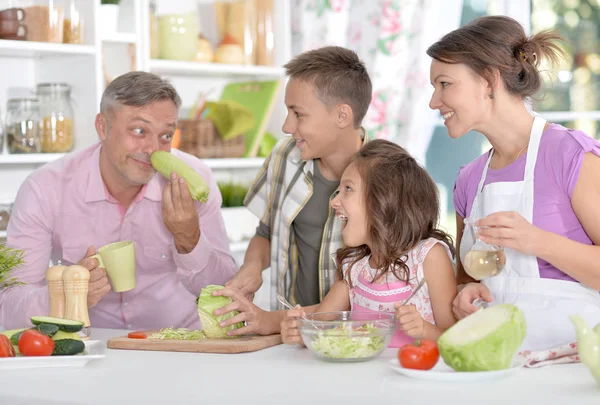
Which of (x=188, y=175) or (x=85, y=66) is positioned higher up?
(x=85, y=66)

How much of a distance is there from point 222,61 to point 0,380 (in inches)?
99.3

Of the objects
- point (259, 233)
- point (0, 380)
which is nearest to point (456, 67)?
point (259, 233)

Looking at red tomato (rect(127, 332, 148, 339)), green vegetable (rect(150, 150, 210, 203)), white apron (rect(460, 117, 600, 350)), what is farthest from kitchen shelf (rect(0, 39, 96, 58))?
white apron (rect(460, 117, 600, 350))

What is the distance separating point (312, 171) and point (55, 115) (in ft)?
4.04

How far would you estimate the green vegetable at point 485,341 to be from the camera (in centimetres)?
165

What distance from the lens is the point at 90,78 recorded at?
11.6 ft

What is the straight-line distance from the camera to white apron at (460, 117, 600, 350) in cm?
201

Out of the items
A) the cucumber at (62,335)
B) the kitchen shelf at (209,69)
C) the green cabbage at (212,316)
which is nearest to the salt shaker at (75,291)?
the cucumber at (62,335)

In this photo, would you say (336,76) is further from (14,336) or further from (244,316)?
(14,336)

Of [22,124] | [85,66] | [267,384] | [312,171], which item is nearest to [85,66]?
[85,66]

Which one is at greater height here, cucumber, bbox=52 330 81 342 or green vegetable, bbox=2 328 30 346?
cucumber, bbox=52 330 81 342

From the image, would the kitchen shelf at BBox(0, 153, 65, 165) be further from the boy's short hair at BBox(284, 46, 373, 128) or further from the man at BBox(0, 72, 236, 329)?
the boy's short hair at BBox(284, 46, 373, 128)

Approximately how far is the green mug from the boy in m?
0.47

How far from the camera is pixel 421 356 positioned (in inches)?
67.1
